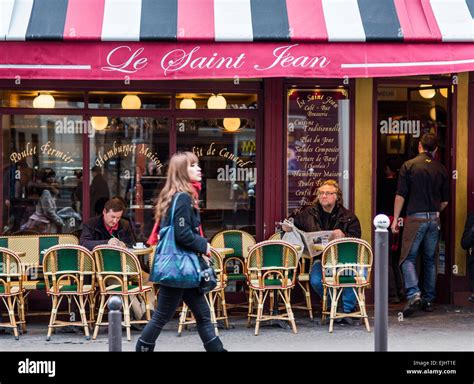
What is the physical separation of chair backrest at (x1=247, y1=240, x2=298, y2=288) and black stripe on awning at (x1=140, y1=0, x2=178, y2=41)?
91.4 inches

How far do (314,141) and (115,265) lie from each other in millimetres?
3057

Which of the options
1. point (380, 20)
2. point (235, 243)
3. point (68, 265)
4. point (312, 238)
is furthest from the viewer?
point (235, 243)

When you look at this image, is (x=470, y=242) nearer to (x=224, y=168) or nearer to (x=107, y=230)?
(x=224, y=168)

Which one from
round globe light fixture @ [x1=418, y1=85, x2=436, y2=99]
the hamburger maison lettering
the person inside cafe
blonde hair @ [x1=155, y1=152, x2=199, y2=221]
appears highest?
round globe light fixture @ [x1=418, y1=85, x2=436, y2=99]

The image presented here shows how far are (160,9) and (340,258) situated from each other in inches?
127

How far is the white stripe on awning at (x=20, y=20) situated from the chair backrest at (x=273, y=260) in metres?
3.20

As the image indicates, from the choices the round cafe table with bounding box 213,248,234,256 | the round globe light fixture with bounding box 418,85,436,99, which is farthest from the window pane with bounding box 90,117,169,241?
the round globe light fixture with bounding box 418,85,436,99

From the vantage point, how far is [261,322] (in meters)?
9.97

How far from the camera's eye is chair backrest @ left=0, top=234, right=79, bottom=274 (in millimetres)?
10219

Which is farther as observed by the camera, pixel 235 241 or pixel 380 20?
pixel 235 241

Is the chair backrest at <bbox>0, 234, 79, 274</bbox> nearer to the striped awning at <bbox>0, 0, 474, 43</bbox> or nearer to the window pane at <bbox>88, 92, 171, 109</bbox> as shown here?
the window pane at <bbox>88, 92, 171, 109</bbox>

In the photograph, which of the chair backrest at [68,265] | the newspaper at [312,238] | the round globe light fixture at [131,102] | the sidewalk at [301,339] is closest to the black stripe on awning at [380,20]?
the newspaper at [312,238]

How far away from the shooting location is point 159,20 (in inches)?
374

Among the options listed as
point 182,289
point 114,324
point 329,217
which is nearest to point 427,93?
point 329,217
